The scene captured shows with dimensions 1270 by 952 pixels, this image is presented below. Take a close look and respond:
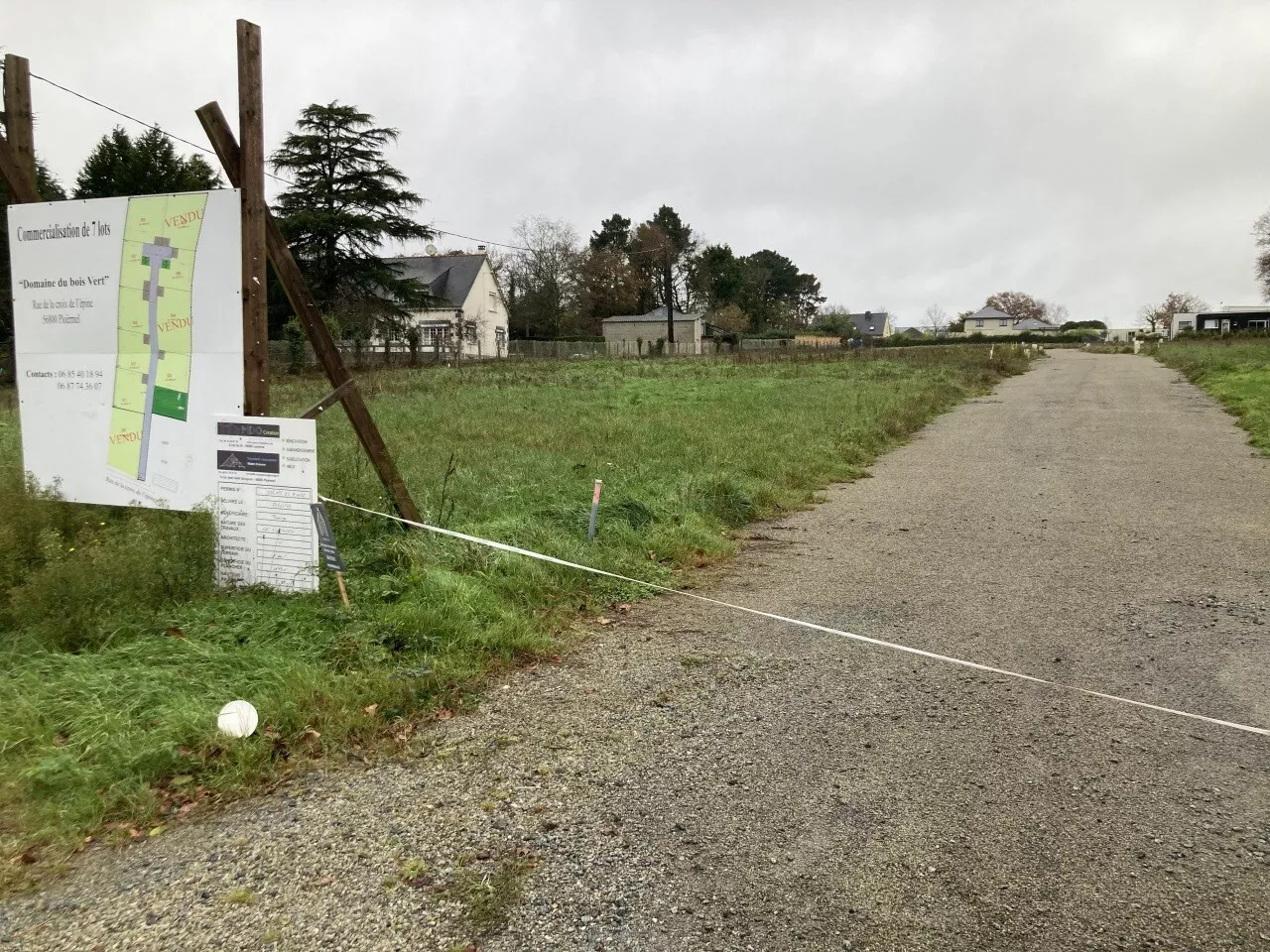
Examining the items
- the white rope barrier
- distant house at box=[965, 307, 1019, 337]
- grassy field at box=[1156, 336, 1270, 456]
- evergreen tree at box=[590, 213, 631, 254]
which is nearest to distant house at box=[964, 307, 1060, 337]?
distant house at box=[965, 307, 1019, 337]

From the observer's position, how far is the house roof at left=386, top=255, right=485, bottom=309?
65.8 m

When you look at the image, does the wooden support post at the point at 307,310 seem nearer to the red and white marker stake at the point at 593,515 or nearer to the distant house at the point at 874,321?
the red and white marker stake at the point at 593,515

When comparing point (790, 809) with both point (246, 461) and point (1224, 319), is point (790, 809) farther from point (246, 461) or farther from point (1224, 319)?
point (1224, 319)

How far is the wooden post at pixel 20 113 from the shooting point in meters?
6.48

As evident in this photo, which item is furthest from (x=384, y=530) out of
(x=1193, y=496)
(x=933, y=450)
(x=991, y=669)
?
(x=933, y=450)

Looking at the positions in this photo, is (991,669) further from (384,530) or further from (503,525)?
(384,530)

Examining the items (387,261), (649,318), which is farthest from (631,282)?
(387,261)

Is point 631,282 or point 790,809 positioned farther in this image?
point 631,282

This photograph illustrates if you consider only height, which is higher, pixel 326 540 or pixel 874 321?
pixel 874 321

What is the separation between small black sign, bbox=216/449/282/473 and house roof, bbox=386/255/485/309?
198 feet

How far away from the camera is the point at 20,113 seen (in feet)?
21.6

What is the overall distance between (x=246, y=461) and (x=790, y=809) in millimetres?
4200

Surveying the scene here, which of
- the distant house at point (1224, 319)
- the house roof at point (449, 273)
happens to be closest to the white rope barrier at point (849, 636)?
the house roof at point (449, 273)

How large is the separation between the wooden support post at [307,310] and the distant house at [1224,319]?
99433 millimetres
